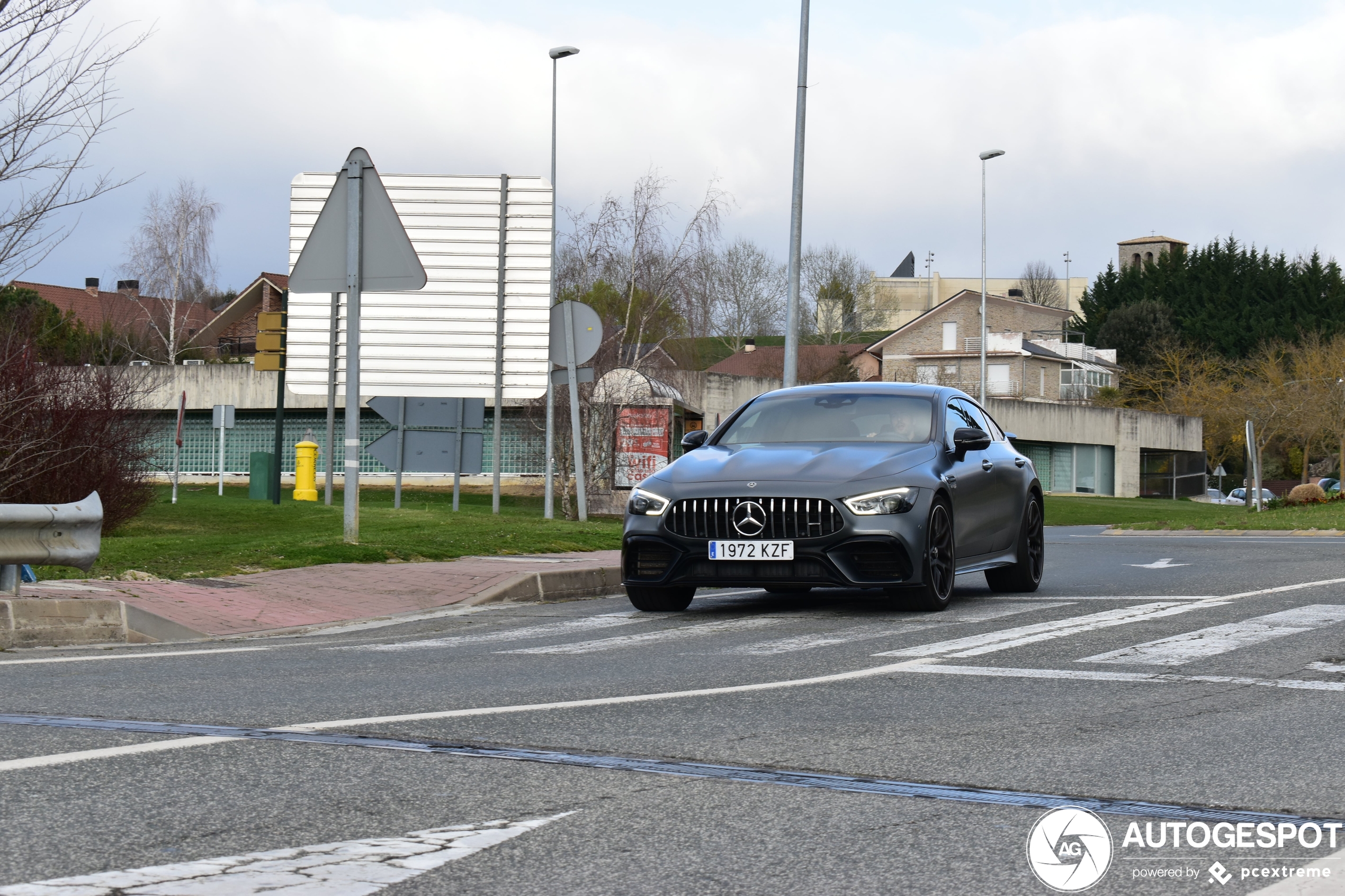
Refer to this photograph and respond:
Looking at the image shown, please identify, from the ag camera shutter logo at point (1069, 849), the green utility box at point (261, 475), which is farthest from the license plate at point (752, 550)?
the green utility box at point (261, 475)

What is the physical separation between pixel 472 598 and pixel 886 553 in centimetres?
337

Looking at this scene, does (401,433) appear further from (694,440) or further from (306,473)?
(694,440)

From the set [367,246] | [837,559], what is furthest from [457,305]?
[837,559]

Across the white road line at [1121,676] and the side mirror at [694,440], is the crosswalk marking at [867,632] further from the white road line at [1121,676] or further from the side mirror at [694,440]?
the side mirror at [694,440]

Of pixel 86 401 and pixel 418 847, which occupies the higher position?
pixel 86 401

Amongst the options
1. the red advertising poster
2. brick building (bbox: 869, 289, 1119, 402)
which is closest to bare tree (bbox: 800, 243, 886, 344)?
brick building (bbox: 869, 289, 1119, 402)

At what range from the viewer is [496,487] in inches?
1023

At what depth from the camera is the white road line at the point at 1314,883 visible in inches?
136

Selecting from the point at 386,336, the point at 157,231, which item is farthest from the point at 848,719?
the point at 157,231

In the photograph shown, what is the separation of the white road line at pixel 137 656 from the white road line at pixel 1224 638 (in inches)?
176

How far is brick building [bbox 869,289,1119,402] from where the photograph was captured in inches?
3214

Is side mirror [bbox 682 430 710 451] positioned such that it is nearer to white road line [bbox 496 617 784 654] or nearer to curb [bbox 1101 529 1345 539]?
white road line [bbox 496 617 784 654]

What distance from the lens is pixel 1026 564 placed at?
1218cm

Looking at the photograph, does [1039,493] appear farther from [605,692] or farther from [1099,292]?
[1099,292]
